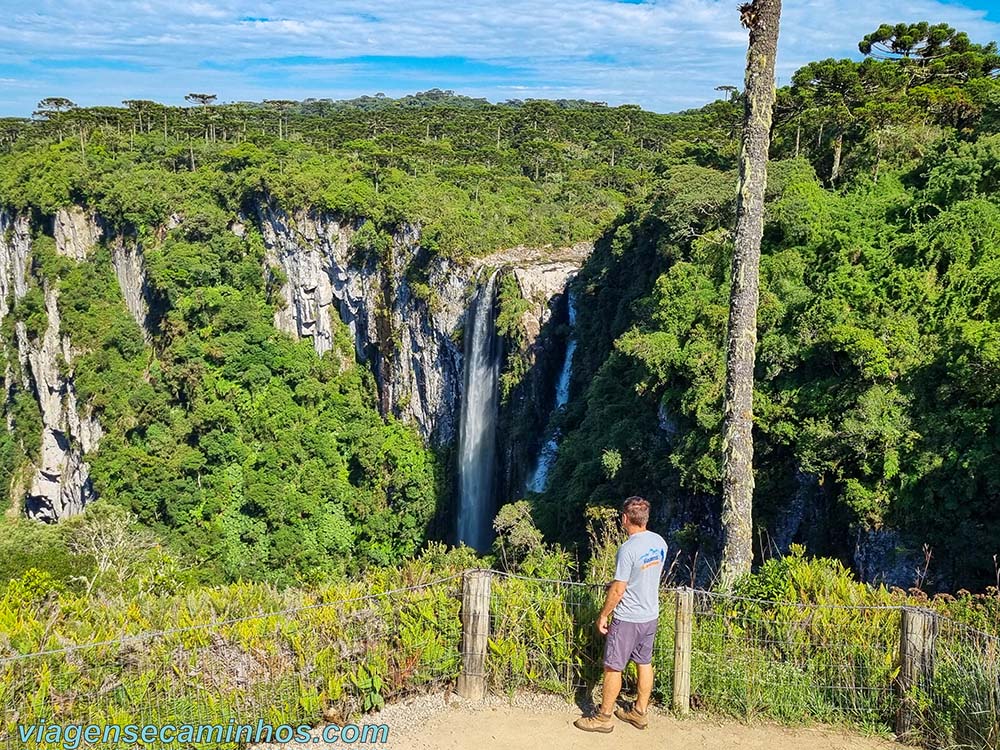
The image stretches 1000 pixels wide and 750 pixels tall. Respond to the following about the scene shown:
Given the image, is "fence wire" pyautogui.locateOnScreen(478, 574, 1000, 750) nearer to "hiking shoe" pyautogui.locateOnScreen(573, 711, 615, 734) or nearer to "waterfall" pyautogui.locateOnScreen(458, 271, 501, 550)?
"hiking shoe" pyautogui.locateOnScreen(573, 711, 615, 734)

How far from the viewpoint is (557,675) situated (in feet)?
18.9

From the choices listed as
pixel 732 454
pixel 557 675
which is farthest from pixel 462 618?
pixel 732 454

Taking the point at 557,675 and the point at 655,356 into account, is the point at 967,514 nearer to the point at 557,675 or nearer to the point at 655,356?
the point at 655,356

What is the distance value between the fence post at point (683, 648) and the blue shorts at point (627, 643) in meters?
0.24

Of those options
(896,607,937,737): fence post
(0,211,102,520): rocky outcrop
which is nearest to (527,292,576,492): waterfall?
(896,607,937,737): fence post

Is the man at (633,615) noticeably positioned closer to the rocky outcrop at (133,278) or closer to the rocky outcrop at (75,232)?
the rocky outcrop at (133,278)

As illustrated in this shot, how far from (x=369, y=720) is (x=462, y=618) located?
2.94ft

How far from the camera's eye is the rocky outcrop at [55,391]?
37344 millimetres

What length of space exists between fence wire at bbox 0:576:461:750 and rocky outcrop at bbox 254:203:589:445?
19400 mm

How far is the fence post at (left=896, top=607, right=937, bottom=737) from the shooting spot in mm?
5090

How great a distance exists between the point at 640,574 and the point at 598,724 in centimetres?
101

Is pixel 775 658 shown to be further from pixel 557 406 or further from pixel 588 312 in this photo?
pixel 557 406

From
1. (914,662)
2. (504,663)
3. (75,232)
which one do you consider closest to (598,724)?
(504,663)

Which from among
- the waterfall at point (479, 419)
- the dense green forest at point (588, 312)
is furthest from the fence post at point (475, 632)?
the waterfall at point (479, 419)
